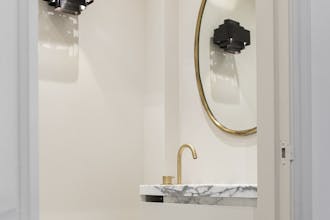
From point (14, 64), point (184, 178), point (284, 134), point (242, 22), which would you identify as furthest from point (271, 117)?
point (184, 178)

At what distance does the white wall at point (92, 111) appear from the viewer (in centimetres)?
277

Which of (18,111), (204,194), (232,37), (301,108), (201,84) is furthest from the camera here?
(201,84)

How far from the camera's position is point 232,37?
2.76 metres

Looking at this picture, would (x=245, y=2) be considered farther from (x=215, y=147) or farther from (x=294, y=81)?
(x=294, y=81)

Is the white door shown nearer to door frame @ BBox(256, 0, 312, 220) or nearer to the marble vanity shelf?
door frame @ BBox(256, 0, 312, 220)

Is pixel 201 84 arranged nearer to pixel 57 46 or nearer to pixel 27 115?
pixel 57 46

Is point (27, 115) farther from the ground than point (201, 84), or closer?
closer

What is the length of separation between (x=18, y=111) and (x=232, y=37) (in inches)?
84.6

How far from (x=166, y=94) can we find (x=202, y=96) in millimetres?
258

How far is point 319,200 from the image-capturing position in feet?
4.74

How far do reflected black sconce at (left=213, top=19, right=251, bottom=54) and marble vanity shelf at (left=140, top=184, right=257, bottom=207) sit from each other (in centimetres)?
85

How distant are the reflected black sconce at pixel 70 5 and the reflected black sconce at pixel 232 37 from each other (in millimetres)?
767

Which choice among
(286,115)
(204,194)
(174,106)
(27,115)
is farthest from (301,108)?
(174,106)

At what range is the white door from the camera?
71 cm
